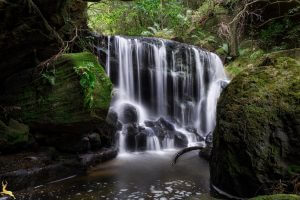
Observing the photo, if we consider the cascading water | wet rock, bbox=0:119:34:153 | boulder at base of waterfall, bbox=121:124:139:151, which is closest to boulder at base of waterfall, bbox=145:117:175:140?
the cascading water

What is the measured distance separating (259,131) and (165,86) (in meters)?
8.13

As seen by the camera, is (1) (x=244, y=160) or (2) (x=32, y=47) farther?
(2) (x=32, y=47)

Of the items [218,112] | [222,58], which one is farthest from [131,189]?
[222,58]

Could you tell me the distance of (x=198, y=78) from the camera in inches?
581

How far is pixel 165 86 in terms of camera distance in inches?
551

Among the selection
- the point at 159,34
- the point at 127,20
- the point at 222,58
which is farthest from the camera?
the point at 127,20

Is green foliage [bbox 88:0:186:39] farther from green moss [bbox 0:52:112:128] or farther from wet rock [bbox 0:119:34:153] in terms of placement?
wet rock [bbox 0:119:34:153]

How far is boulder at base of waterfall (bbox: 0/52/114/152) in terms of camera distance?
7.89 m

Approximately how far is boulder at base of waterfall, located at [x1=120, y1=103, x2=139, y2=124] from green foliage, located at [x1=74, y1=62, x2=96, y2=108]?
3.73 meters

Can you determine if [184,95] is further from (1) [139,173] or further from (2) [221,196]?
(2) [221,196]

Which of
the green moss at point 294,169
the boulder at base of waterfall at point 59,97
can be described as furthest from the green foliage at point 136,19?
the green moss at point 294,169

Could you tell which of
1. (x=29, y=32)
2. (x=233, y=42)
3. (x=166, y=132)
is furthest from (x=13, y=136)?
(x=233, y=42)

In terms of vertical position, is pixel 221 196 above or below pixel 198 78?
below

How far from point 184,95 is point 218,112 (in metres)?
7.35
